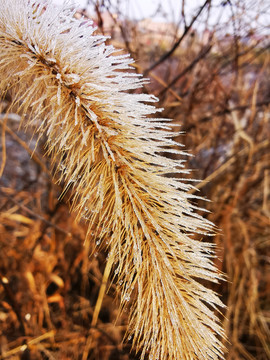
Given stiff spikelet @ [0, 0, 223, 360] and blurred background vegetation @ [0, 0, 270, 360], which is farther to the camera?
blurred background vegetation @ [0, 0, 270, 360]

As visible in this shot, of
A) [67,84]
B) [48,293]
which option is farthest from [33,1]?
[48,293]

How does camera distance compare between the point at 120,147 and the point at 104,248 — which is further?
the point at 104,248

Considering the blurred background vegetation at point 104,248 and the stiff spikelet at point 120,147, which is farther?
the blurred background vegetation at point 104,248
